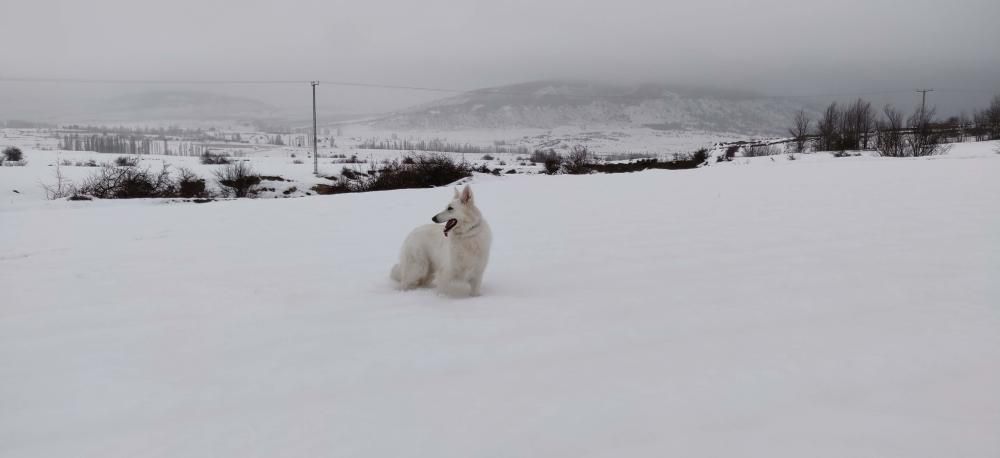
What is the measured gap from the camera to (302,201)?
13.8m

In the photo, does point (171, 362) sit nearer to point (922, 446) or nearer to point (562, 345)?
point (562, 345)

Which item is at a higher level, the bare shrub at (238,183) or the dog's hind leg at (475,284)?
the bare shrub at (238,183)

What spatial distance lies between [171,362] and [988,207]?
1195 centimetres

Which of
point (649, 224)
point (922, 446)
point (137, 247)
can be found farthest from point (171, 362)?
point (649, 224)

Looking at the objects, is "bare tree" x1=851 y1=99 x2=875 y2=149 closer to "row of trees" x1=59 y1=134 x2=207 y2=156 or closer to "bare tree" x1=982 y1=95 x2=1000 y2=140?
"bare tree" x1=982 y1=95 x2=1000 y2=140

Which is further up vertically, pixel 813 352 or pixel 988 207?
pixel 988 207

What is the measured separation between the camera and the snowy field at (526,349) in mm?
2422

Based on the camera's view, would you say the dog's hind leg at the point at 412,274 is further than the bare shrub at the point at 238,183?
No

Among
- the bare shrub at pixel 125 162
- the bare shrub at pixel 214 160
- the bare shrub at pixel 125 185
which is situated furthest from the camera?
the bare shrub at pixel 214 160

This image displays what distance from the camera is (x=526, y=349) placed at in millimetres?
3467

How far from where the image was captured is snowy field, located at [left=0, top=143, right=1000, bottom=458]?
2422mm

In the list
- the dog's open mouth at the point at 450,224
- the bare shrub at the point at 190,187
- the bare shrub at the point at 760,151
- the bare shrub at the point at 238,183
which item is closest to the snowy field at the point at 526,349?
the dog's open mouth at the point at 450,224

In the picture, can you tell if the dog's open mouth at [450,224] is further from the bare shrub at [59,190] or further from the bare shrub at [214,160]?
the bare shrub at [214,160]

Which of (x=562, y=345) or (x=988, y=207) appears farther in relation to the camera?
(x=988, y=207)
